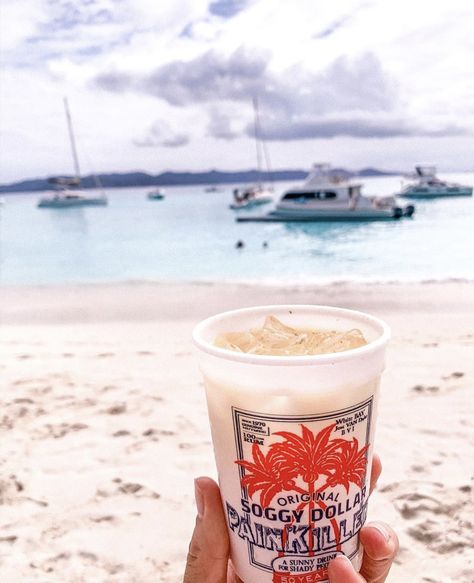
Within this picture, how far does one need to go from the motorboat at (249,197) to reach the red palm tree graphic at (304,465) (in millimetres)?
46387

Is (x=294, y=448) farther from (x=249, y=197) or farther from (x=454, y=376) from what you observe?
(x=249, y=197)

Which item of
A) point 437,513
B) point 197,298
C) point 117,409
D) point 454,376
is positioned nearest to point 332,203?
point 197,298

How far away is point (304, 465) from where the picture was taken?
3.16 ft

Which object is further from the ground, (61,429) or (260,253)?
(61,429)

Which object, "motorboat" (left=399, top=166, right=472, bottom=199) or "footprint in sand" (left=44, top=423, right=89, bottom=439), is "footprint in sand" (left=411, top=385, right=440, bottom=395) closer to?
"footprint in sand" (left=44, top=423, right=89, bottom=439)

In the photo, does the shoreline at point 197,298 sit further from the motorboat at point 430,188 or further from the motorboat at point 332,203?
the motorboat at point 430,188

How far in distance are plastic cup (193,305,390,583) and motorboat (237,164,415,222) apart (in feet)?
86.9

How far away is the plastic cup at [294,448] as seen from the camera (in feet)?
3.09

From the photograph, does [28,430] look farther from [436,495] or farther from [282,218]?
[282,218]

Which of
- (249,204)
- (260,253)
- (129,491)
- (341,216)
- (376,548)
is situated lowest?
(260,253)

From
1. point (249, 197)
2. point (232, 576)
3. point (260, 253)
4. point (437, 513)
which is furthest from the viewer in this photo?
point (249, 197)

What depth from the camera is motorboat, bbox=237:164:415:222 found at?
87.3 feet

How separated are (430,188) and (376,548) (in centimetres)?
4593

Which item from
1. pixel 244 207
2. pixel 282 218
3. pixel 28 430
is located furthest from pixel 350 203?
pixel 28 430
